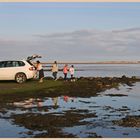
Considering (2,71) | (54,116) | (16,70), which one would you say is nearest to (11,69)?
(16,70)

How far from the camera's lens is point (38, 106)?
20672mm

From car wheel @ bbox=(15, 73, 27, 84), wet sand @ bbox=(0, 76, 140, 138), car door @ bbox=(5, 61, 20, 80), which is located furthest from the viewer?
car wheel @ bbox=(15, 73, 27, 84)

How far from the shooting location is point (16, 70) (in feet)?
96.8

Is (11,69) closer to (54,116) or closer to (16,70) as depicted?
(16,70)

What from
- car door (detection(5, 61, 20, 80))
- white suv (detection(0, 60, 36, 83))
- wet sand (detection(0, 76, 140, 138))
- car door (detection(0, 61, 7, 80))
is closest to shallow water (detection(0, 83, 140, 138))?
wet sand (detection(0, 76, 140, 138))

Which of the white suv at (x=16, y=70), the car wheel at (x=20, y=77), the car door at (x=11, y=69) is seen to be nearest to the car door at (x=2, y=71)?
the white suv at (x=16, y=70)

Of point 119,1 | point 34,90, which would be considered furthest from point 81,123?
point 34,90

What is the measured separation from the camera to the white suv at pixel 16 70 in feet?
96.7

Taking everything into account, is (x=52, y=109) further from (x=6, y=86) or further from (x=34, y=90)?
(x=6, y=86)

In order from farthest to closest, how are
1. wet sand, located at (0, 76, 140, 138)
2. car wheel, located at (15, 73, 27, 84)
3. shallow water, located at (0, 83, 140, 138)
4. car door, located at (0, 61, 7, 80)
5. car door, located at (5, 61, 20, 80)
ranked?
car wheel, located at (15, 73, 27, 84) → car door, located at (5, 61, 20, 80) → car door, located at (0, 61, 7, 80) → wet sand, located at (0, 76, 140, 138) → shallow water, located at (0, 83, 140, 138)

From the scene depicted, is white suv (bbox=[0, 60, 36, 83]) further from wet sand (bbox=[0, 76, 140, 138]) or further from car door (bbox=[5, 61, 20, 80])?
wet sand (bbox=[0, 76, 140, 138])

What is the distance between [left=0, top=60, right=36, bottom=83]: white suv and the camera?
29484mm

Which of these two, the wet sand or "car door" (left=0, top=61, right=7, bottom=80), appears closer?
the wet sand

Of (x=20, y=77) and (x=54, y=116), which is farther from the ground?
(x=20, y=77)
